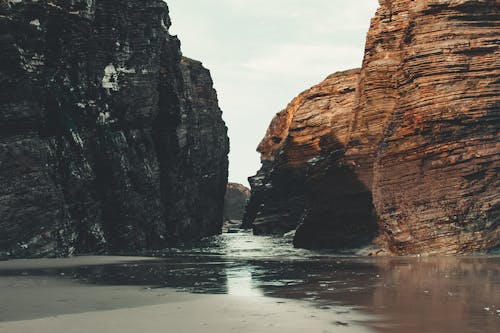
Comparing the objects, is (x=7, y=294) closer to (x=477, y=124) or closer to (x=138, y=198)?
(x=477, y=124)

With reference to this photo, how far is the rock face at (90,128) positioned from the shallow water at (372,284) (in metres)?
9.21

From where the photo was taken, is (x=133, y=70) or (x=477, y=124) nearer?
(x=477, y=124)

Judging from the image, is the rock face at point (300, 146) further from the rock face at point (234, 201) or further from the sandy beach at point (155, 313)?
the rock face at point (234, 201)

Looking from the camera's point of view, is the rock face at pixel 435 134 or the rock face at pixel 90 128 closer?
the rock face at pixel 435 134

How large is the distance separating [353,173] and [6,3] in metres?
20.6

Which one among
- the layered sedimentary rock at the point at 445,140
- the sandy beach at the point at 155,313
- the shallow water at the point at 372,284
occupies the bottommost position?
the sandy beach at the point at 155,313

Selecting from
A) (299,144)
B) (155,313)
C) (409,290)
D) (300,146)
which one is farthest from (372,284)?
(300,146)

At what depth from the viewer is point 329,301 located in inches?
509

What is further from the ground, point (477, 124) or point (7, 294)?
point (477, 124)

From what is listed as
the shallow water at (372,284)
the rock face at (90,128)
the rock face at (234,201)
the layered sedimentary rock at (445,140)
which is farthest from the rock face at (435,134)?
the rock face at (234,201)

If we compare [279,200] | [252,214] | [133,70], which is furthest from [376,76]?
[252,214]

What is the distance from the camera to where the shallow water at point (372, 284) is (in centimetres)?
1080

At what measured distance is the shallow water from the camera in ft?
35.4

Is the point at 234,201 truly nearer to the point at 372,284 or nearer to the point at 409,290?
the point at 372,284
